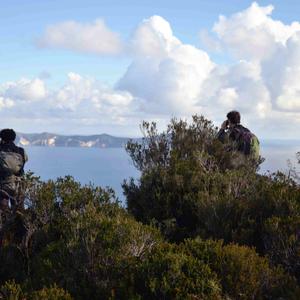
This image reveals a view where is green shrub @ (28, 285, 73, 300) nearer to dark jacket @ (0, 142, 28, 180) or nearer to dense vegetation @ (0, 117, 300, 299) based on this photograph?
dense vegetation @ (0, 117, 300, 299)

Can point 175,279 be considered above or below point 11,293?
above

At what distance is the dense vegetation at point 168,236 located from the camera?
197 inches

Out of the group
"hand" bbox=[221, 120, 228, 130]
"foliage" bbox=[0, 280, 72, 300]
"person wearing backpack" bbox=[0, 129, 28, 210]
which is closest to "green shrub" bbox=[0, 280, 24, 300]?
"foliage" bbox=[0, 280, 72, 300]

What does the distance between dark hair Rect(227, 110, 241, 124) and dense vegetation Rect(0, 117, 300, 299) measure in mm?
647

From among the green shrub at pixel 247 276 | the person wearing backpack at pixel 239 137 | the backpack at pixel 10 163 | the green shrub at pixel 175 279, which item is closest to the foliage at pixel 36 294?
the green shrub at pixel 175 279

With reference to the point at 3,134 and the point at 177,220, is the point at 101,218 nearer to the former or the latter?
the point at 177,220

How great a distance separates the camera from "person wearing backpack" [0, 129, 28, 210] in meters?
8.28

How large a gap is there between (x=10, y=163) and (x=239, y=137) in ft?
15.8

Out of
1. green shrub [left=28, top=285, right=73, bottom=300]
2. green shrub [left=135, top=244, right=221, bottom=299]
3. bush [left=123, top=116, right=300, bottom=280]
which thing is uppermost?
bush [left=123, top=116, right=300, bottom=280]

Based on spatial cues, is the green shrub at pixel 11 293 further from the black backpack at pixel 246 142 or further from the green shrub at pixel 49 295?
the black backpack at pixel 246 142

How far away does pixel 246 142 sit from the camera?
32.9ft

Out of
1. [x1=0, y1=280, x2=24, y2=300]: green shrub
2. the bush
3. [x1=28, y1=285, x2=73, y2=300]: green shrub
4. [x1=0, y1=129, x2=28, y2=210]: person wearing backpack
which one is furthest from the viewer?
[x1=0, y1=129, x2=28, y2=210]: person wearing backpack

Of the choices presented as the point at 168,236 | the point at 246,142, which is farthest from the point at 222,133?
the point at 168,236

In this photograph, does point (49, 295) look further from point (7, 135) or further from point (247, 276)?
point (7, 135)
